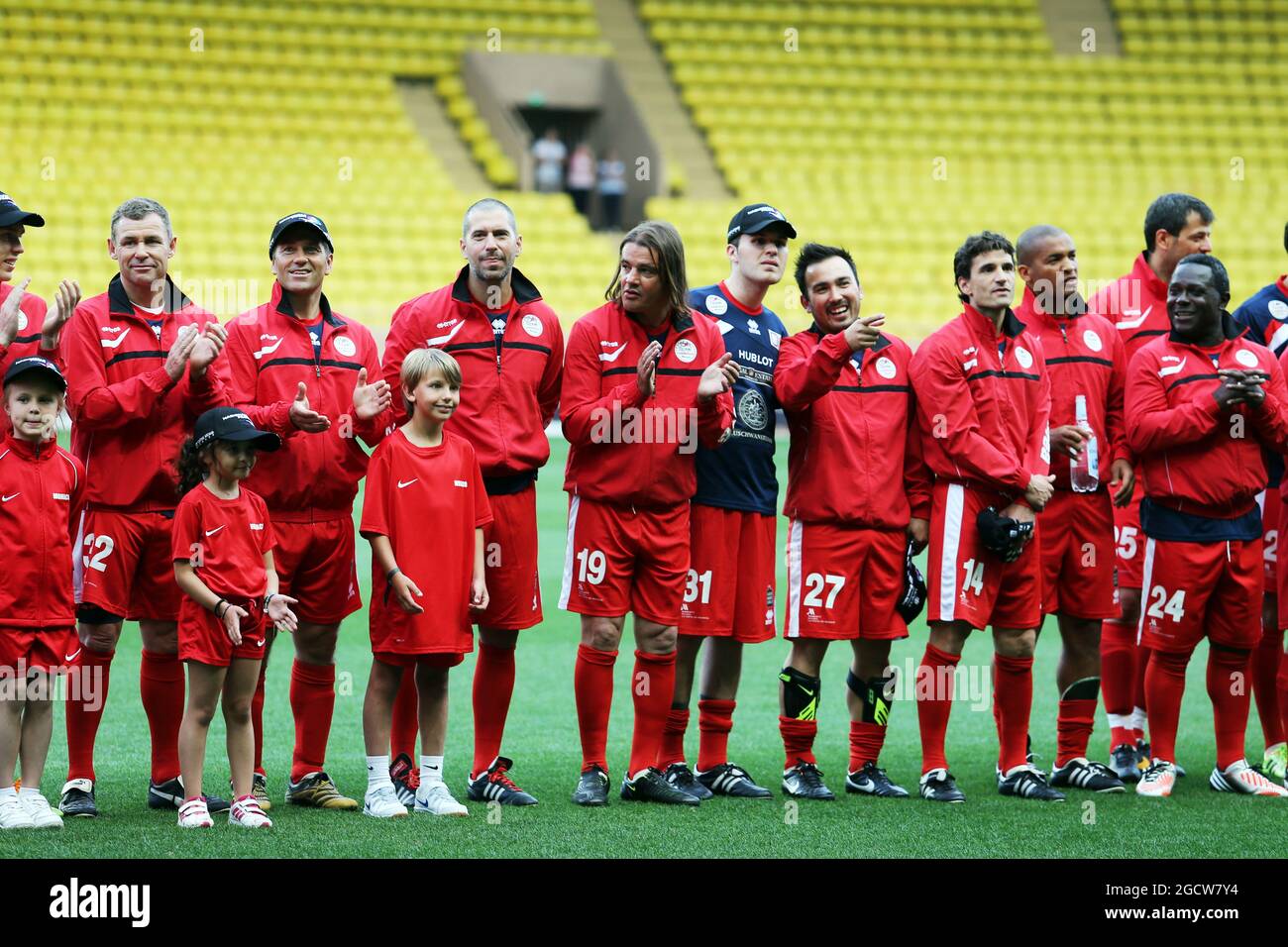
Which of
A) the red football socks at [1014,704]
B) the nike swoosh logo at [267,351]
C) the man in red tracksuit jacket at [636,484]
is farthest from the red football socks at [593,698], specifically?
the nike swoosh logo at [267,351]

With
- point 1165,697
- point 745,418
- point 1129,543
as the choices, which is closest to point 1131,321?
point 1129,543

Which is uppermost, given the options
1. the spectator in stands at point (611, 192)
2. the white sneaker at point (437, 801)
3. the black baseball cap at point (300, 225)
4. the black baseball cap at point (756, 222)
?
the spectator in stands at point (611, 192)

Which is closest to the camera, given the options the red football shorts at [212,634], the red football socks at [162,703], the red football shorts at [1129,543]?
the red football shorts at [212,634]

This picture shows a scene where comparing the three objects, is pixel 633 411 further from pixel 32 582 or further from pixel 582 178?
pixel 582 178

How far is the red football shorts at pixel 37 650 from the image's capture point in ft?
16.1

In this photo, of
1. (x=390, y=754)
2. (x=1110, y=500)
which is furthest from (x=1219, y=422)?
(x=390, y=754)

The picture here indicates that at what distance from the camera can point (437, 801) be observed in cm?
522

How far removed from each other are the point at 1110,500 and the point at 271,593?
331cm

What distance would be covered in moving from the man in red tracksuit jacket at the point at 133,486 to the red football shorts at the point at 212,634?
1.21 feet

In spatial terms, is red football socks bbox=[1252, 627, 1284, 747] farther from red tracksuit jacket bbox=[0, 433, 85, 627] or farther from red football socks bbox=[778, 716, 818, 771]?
red tracksuit jacket bbox=[0, 433, 85, 627]

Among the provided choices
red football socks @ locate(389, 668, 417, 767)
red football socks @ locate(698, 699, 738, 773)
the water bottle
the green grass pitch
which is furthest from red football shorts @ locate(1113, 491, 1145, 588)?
red football socks @ locate(389, 668, 417, 767)

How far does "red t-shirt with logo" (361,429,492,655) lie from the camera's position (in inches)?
204

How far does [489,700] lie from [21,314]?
2.08 metres

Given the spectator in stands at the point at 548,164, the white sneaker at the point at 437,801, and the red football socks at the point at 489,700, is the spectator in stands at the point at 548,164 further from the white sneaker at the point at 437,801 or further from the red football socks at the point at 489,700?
the white sneaker at the point at 437,801
